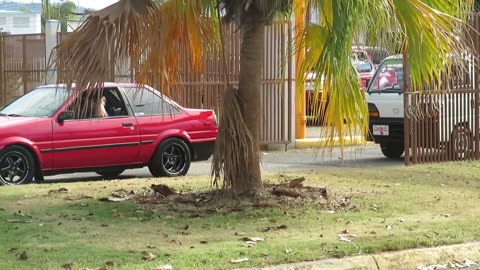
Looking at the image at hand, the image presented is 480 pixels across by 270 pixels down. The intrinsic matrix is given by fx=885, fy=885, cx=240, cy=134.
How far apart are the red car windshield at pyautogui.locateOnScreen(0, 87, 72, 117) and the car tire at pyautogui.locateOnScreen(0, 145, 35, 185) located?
0.76m

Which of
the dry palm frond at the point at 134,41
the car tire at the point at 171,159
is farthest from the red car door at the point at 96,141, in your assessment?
the dry palm frond at the point at 134,41

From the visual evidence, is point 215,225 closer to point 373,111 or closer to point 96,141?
point 96,141

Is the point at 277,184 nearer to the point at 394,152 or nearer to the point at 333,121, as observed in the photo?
the point at 333,121

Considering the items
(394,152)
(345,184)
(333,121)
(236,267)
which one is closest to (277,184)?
(345,184)

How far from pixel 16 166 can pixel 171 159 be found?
8.28 ft

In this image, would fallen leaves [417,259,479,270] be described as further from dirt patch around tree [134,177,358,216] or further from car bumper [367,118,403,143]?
car bumper [367,118,403,143]

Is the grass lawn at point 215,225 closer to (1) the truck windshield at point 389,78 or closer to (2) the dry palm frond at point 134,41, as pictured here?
(2) the dry palm frond at point 134,41

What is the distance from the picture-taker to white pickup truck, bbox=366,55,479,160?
15.3 m

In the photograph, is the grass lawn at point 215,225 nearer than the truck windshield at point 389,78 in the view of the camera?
Yes

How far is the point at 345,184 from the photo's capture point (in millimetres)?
12367

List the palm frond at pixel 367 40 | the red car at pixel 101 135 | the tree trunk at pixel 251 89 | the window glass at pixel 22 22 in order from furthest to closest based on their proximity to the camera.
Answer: the window glass at pixel 22 22, the red car at pixel 101 135, the tree trunk at pixel 251 89, the palm frond at pixel 367 40

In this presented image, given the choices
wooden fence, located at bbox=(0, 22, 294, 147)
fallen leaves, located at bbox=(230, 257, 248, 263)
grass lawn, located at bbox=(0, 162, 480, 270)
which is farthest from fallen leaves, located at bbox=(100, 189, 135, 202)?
wooden fence, located at bbox=(0, 22, 294, 147)

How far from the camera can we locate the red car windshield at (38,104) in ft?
42.7

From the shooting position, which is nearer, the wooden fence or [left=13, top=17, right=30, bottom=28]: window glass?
the wooden fence
